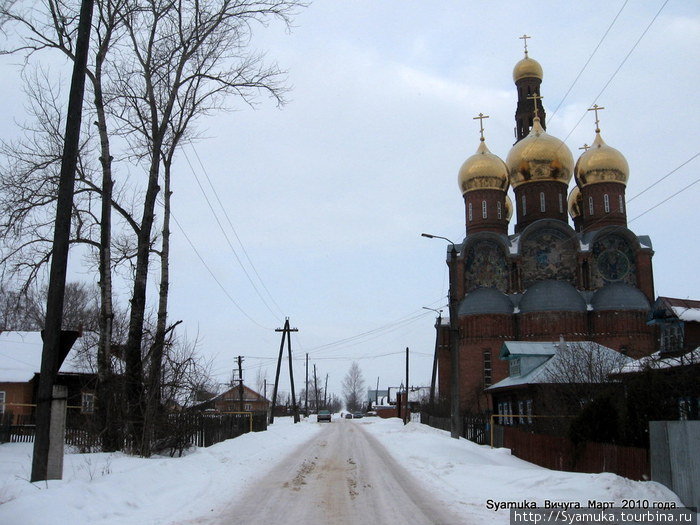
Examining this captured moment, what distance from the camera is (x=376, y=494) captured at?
11.6 m

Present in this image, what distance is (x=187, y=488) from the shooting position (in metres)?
11.8

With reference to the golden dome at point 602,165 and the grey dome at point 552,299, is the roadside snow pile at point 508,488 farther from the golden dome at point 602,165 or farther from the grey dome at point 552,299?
the golden dome at point 602,165

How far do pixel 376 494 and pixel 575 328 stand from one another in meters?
37.3

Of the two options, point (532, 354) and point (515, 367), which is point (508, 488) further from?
point (515, 367)

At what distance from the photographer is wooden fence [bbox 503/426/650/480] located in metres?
12.7

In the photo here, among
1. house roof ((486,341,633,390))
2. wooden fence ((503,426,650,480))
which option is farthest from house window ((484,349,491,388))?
wooden fence ((503,426,650,480))

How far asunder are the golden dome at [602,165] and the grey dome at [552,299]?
9868mm

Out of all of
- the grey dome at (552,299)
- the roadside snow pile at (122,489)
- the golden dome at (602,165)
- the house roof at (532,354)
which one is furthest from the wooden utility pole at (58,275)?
the golden dome at (602,165)

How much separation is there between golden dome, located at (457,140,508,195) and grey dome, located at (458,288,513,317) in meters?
9.84

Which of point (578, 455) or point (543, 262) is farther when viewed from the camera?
point (543, 262)

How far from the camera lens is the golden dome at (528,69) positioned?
203ft

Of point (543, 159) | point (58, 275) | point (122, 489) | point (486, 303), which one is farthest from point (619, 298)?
point (58, 275)

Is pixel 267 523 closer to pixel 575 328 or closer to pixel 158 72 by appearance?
pixel 158 72

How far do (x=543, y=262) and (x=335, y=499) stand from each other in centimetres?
4097
